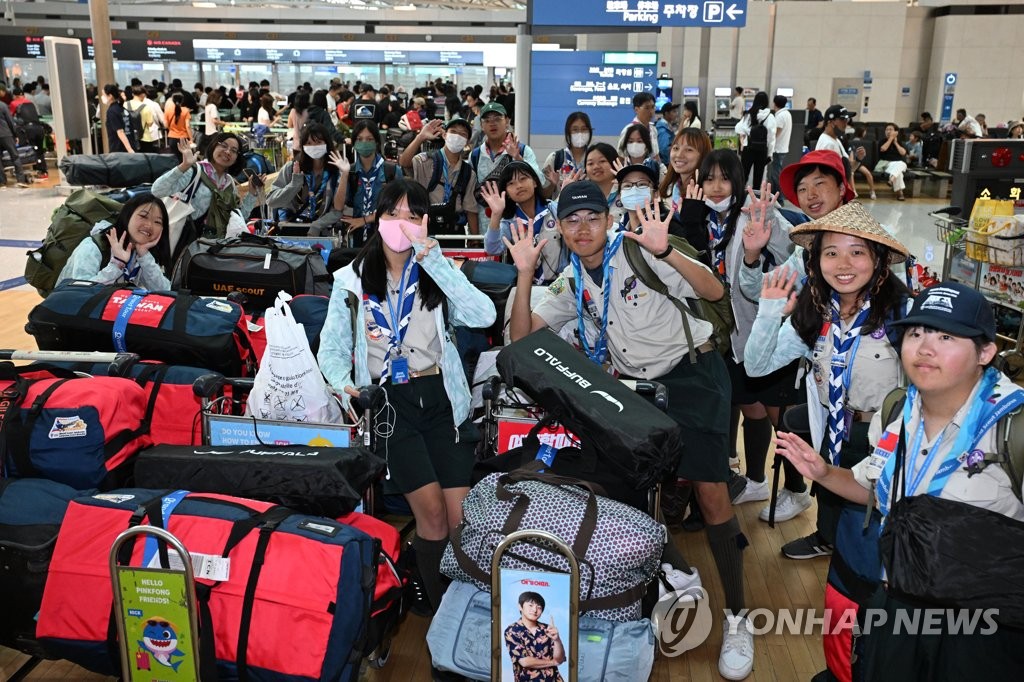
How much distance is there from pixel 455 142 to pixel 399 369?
3.92 metres

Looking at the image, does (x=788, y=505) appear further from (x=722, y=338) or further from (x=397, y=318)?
(x=397, y=318)

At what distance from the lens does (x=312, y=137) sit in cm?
676

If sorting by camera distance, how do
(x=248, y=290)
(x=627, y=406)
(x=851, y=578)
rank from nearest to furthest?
(x=851, y=578)
(x=627, y=406)
(x=248, y=290)

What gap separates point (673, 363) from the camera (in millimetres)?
3375

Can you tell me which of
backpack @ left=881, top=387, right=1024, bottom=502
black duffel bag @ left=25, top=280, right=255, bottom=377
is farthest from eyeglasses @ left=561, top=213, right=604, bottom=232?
black duffel bag @ left=25, top=280, right=255, bottom=377

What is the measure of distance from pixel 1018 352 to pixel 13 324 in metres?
8.20

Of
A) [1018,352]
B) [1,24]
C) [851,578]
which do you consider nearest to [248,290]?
[851,578]

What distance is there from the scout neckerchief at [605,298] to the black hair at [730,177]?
1029 mm

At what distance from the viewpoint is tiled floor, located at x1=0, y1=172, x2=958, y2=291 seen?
10422 mm

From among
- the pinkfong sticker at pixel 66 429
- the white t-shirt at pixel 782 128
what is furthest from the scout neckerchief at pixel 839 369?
the white t-shirt at pixel 782 128

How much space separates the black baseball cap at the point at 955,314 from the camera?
7.30 feet

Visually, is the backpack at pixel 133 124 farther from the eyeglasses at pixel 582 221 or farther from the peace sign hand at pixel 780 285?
the peace sign hand at pixel 780 285

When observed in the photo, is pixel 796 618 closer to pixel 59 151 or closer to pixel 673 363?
pixel 673 363

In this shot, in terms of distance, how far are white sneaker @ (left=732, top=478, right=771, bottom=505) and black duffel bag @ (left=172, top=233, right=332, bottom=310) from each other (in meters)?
2.58
